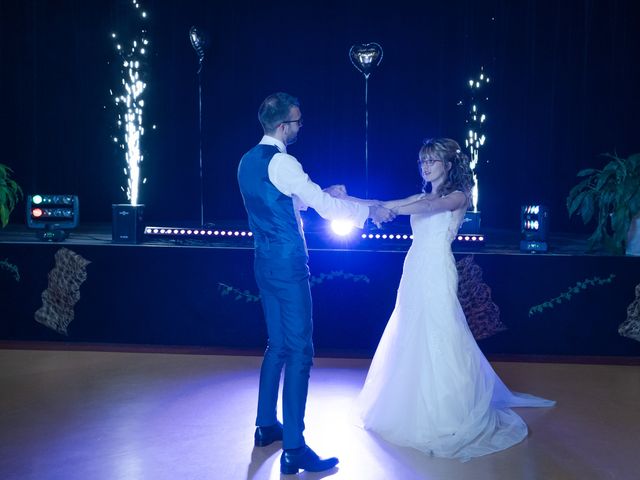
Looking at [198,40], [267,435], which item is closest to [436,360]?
[267,435]

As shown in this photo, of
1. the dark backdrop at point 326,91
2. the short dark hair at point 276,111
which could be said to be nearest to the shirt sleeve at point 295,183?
the short dark hair at point 276,111

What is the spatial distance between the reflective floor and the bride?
11 centimetres

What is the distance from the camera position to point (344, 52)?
23.0 feet

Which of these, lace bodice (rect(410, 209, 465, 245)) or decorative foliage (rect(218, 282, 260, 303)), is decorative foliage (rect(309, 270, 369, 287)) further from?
lace bodice (rect(410, 209, 465, 245))

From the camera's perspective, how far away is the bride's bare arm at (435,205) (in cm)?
353

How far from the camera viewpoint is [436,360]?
352 cm

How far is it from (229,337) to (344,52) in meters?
3.21

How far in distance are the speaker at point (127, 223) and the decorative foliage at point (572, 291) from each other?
2841 mm

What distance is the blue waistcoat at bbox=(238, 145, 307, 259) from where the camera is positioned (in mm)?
3111

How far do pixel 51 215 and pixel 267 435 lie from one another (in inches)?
113

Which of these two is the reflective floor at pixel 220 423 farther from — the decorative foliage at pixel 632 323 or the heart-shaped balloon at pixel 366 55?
the heart-shaped balloon at pixel 366 55

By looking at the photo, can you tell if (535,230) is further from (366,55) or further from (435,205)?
(366,55)

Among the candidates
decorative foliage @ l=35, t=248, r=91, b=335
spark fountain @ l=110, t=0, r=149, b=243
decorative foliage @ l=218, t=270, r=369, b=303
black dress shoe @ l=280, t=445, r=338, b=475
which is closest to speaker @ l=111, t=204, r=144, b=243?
decorative foliage @ l=35, t=248, r=91, b=335

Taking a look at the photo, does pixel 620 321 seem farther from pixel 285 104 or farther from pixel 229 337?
pixel 285 104
